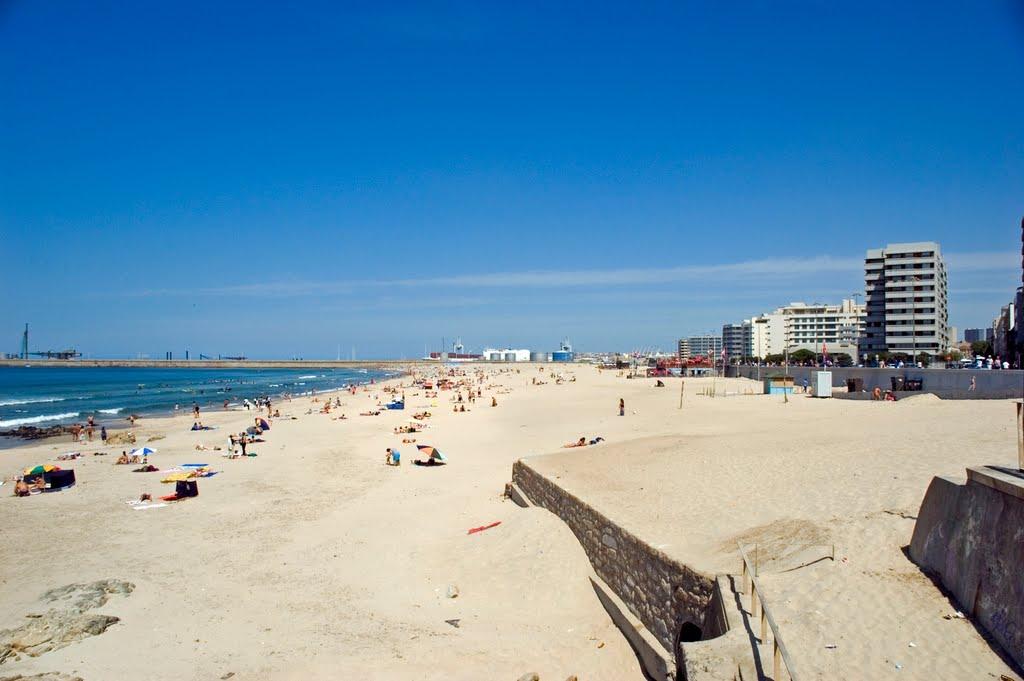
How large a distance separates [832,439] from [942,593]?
10083mm

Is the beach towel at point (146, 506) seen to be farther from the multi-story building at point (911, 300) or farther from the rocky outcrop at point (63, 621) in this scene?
the multi-story building at point (911, 300)

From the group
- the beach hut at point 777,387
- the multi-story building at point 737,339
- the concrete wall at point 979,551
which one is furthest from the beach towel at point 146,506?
the multi-story building at point 737,339

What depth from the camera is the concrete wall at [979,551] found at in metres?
5.66

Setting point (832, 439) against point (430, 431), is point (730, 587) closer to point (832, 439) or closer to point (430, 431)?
point (832, 439)

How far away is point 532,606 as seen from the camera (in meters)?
10.2

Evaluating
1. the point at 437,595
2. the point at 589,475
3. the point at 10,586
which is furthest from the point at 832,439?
the point at 10,586

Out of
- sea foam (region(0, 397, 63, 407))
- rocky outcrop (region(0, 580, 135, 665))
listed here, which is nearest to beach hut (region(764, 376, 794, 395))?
rocky outcrop (region(0, 580, 135, 665))

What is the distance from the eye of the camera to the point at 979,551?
6289 mm

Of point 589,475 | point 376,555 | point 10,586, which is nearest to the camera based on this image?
point 10,586

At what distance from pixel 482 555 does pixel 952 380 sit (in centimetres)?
3238

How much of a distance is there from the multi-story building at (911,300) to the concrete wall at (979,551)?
7315cm

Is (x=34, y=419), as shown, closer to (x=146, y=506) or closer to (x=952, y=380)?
(x=146, y=506)

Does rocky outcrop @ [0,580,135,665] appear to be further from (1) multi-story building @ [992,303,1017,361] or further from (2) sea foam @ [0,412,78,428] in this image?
(1) multi-story building @ [992,303,1017,361]

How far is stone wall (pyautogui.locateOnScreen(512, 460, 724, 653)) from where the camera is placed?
7.71m
